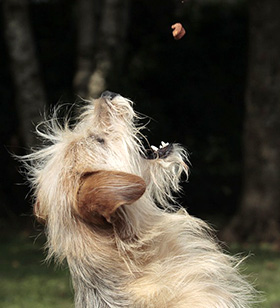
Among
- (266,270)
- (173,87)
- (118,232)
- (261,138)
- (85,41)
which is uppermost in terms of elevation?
(118,232)

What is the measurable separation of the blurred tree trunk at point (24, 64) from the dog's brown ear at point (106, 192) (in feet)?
23.7

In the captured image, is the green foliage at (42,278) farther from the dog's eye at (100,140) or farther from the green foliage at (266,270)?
the dog's eye at (100,140)

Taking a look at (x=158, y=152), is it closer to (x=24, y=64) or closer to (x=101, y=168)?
(x=101, y=168)

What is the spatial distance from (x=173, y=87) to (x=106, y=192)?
392 inches

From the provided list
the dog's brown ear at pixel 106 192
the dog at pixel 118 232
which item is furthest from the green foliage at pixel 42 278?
the dog's brown ear at pixel 106 192

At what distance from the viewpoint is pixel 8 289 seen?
9055 millimetres

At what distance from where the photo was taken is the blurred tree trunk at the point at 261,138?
11.3 m

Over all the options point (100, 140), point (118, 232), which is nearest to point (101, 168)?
point (100, 140)

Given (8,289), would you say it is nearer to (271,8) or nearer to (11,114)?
(11,114)

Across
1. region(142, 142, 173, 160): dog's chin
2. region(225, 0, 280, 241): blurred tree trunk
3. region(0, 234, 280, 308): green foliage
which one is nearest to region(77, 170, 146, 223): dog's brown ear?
region(142, 142, 173, 160): dog's chin

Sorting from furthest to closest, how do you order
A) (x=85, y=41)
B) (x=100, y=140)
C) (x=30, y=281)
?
1. (x=85, y=41)
2. (x=30, y=281)
3. (x=100, y=140)

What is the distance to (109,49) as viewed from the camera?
39.3ft

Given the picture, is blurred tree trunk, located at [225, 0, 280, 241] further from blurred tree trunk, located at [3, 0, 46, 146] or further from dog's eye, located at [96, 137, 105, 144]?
dog's eye, located at [96, 137, 105, 144]

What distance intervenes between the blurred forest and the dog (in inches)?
265
